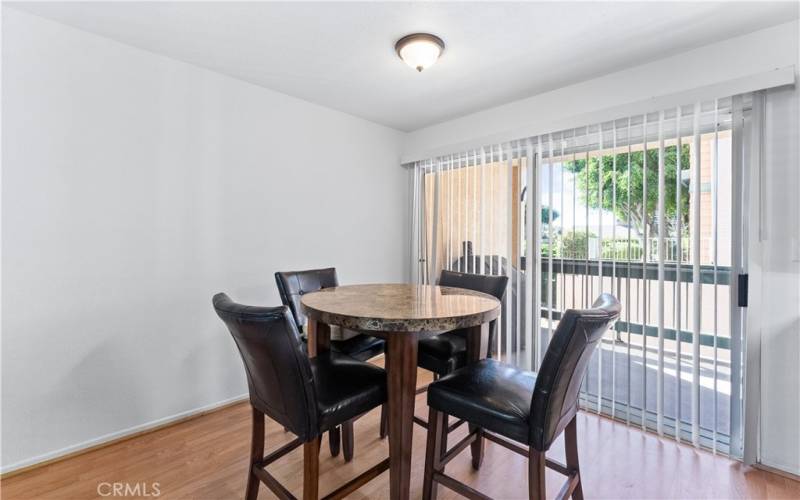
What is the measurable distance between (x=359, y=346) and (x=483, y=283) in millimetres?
892

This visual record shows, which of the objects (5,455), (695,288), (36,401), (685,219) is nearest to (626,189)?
(685,219)

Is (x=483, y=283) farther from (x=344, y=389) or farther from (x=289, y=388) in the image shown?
(x=289, y=388)

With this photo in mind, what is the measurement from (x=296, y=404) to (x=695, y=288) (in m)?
2.28

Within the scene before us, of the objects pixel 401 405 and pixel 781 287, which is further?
pixel 781 287

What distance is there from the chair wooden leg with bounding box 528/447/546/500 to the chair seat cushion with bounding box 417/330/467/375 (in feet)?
2.48

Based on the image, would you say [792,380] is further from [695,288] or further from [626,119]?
[626,119]

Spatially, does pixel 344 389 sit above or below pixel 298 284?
below

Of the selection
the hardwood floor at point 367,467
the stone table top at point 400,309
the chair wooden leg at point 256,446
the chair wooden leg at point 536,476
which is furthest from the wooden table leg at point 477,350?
the chair wooden leg at point 256,446

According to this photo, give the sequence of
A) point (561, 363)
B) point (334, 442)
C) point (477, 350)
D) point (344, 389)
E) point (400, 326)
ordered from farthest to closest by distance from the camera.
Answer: point (334, 442), point (477, 350), point (344, 389), point (400, 326), point (561, 363)

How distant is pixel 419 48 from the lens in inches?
80.0

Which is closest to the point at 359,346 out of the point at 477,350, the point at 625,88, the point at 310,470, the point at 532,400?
A: the point at 477,350

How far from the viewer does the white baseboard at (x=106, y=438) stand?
1.89 metres

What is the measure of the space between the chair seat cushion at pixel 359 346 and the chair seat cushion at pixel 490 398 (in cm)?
77

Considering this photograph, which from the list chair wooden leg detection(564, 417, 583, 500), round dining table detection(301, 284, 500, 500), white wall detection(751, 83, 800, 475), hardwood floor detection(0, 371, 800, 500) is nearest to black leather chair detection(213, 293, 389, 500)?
round dining table detection(301, 284, 500, 500)
